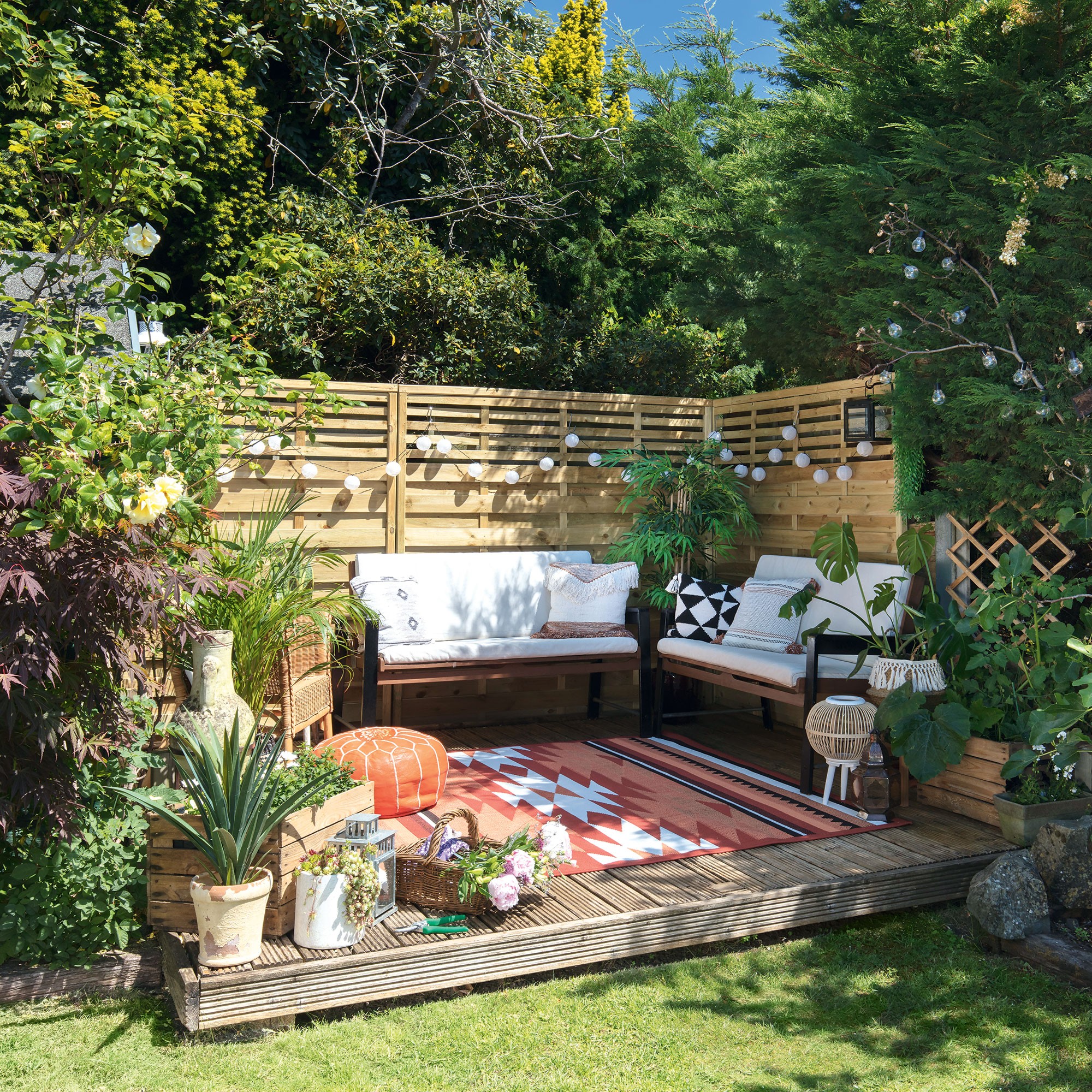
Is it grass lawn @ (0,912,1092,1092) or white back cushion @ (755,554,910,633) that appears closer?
grass lawn @ (0,912,1092,1092)

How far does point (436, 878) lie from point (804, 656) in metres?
2.58

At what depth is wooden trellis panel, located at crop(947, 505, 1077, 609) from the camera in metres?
4.44

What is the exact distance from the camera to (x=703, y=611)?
5.79 meters

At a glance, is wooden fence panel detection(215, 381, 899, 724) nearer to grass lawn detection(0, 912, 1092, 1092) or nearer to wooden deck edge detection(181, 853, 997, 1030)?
wooden deck edge detection(181, 853, 997, 1030)

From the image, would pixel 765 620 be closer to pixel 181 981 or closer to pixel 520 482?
pixel 520 482

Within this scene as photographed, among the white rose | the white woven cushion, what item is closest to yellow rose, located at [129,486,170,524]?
the white rose

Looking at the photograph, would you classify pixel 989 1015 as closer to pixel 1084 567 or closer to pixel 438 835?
pixel 438 835

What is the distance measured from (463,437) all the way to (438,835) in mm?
3411

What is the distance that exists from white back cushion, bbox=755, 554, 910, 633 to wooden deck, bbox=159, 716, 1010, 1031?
3.40ft

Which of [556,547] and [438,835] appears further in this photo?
[556,547]

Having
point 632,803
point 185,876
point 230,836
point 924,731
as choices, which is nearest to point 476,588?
point 632,803

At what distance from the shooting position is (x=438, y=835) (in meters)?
3.23

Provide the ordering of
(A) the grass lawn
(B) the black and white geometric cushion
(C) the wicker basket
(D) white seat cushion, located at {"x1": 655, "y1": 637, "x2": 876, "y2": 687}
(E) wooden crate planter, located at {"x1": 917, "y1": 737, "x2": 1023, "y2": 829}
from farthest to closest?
(B) the black and white geometric cushion < (D) white seat cushion, located at {"x1": 655, "y1": 637, "x2": 876, "y2": 687} < (E) wooden crate planter, located at {"x1": 917, "y1": 737, "x2": 1023, "y2": 829} < (C) the wicker basket < (A) the grass lawn

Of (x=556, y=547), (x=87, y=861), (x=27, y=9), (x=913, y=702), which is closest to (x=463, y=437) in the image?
(x=556, y=547)
